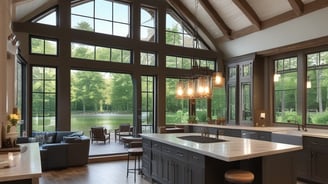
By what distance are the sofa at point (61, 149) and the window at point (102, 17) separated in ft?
10.2

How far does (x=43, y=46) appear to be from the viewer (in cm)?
722

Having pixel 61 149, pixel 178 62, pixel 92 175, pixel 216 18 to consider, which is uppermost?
pixel 216 18

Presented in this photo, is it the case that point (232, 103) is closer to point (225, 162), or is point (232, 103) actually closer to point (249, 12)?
point (249, 12)

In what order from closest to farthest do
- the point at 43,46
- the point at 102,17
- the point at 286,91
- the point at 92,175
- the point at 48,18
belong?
the point at 92,175, the point at 43,46, the point at 48,18, the point at 286,91, the point at 102,17

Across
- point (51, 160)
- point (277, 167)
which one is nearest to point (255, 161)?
point (277, 167)

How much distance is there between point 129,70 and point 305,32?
4955mm

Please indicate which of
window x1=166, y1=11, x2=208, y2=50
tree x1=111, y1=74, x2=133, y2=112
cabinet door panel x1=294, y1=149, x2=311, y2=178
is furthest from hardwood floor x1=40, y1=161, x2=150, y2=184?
tree x1=111, y1=74, x2=133, y2=112

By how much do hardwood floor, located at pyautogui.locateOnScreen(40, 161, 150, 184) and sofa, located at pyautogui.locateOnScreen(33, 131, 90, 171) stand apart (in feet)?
0.63

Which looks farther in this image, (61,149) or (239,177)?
(61,149)

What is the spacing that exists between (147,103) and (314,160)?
5045mm

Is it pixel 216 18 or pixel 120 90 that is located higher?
pixel 216 18

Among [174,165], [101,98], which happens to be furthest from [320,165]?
[101,98]

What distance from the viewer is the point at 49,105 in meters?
7.33

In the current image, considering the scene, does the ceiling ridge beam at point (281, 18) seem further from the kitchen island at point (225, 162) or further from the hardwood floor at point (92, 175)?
the hardwood floor at point (92, 175)
